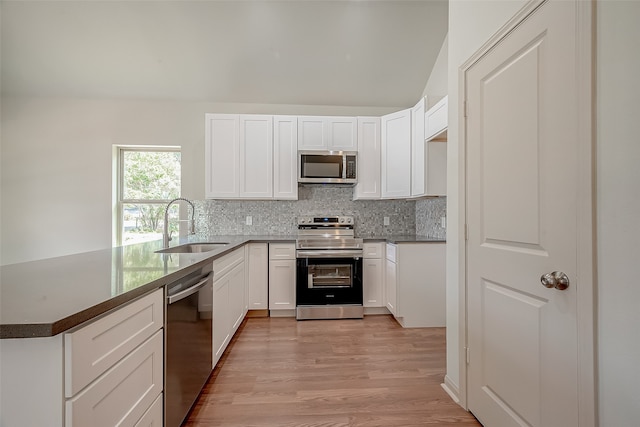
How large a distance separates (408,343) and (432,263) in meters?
0.87

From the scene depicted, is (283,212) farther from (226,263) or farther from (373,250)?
(226,263)

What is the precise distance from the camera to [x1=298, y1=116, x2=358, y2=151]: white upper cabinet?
3.46 metres

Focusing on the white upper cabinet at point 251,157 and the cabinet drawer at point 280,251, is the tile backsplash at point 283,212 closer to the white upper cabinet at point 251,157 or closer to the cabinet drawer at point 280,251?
the white upper cabinet at point 251,157

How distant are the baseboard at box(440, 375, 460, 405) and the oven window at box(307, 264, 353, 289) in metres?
1.38

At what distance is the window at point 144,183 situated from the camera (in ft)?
12.6

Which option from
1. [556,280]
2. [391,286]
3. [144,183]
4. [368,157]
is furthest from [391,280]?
[144,183]

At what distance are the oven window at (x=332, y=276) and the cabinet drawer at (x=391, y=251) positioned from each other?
466 mm

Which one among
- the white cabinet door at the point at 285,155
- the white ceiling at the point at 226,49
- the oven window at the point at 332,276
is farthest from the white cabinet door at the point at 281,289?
the white ceiling at the point at 226,49

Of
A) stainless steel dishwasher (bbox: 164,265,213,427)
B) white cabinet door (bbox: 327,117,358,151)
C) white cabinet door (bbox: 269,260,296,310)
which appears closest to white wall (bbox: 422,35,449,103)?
white cabinet door (bbox: 327,117,358,151)

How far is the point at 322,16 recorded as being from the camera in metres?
2.97

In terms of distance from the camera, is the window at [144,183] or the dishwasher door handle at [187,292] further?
the window at [144,183]

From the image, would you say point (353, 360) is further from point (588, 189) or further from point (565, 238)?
point (588, 189)

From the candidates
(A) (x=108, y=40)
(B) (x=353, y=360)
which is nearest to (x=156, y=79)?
(A) (x=108, y=40)

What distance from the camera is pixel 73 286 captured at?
1021 mm
